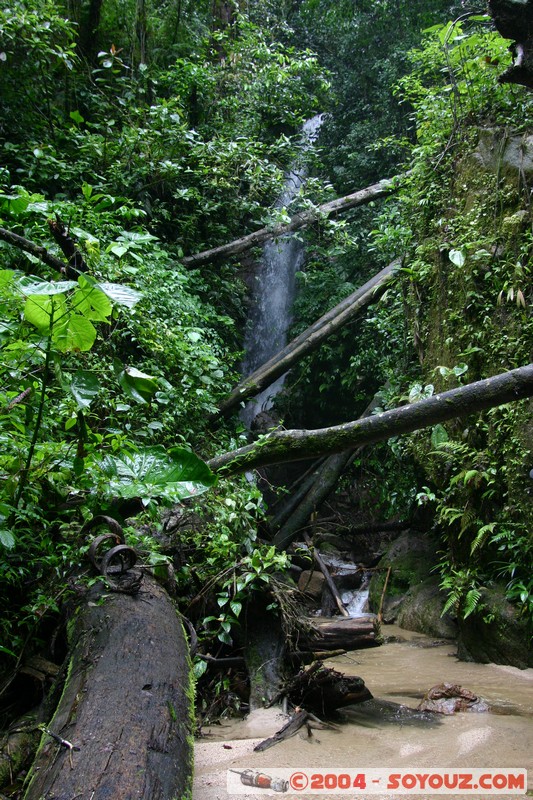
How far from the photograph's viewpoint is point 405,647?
5.59 m

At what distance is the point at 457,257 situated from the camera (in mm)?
5082

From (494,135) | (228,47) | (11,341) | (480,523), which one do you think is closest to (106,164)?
(228,47)

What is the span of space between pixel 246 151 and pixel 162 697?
24.6ft

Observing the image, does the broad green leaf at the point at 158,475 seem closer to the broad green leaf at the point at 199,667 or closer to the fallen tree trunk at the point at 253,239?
the broad green leaf at the point at 199,667

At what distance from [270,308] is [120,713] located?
33.8 feet

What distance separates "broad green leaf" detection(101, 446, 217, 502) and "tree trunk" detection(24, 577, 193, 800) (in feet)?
1.71

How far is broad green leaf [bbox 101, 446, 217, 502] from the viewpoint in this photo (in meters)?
2.91

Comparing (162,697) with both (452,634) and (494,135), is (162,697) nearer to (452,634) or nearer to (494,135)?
(452,634)

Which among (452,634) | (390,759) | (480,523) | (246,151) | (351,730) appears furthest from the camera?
(246,151)

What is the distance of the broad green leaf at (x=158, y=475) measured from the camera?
291 centimetres

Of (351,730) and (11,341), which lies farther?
(351,730)

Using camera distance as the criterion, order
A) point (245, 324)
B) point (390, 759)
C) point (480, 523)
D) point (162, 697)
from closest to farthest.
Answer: point (162, 697), point (390, 759), point (480, 523), point (245, 324)

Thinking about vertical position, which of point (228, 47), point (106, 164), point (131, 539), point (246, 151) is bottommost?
point (131, 539)

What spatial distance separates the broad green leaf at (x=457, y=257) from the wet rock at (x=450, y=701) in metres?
3.50
